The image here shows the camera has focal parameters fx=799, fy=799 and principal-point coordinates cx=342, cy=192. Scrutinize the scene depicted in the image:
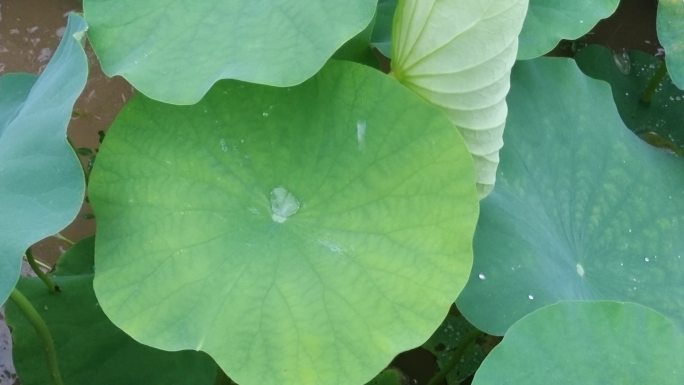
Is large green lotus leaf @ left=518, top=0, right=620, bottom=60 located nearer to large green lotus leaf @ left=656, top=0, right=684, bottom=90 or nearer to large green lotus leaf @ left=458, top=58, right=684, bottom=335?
large green lotus leaf @ left=458, top=58, right=684, bottom=335

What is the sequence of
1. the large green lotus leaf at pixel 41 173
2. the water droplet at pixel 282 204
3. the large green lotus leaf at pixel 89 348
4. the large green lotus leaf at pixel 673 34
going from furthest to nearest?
the large green lotus leaf at pixel 673 34
the large green lotus leaf at pixel 89 348
the water droplet at pixel 282 204
the large green lotus leaf at pixel 41 173

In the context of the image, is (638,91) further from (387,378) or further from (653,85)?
(387,378)

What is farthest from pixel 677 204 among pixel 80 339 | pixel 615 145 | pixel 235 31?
pixel 80 339

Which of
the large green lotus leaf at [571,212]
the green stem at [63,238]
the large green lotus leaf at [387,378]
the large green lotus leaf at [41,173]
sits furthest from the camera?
the green stem at [63,238]

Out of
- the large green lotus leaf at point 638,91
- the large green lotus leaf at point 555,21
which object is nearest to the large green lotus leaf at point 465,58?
the large green lotus leaf at point 555,21

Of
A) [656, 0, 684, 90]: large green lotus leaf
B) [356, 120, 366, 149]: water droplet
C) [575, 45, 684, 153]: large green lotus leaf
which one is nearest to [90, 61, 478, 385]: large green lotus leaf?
[356, 120, 366, 149]: water droplet

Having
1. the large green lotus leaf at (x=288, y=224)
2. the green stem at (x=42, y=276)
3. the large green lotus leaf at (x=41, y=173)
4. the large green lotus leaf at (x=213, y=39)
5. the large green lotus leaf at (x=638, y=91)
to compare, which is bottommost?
the large green lotus leaf at (x=638, y=91)

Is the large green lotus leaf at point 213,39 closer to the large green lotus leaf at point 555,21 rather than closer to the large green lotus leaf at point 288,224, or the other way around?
the large green lotus leaf at point 288,224
